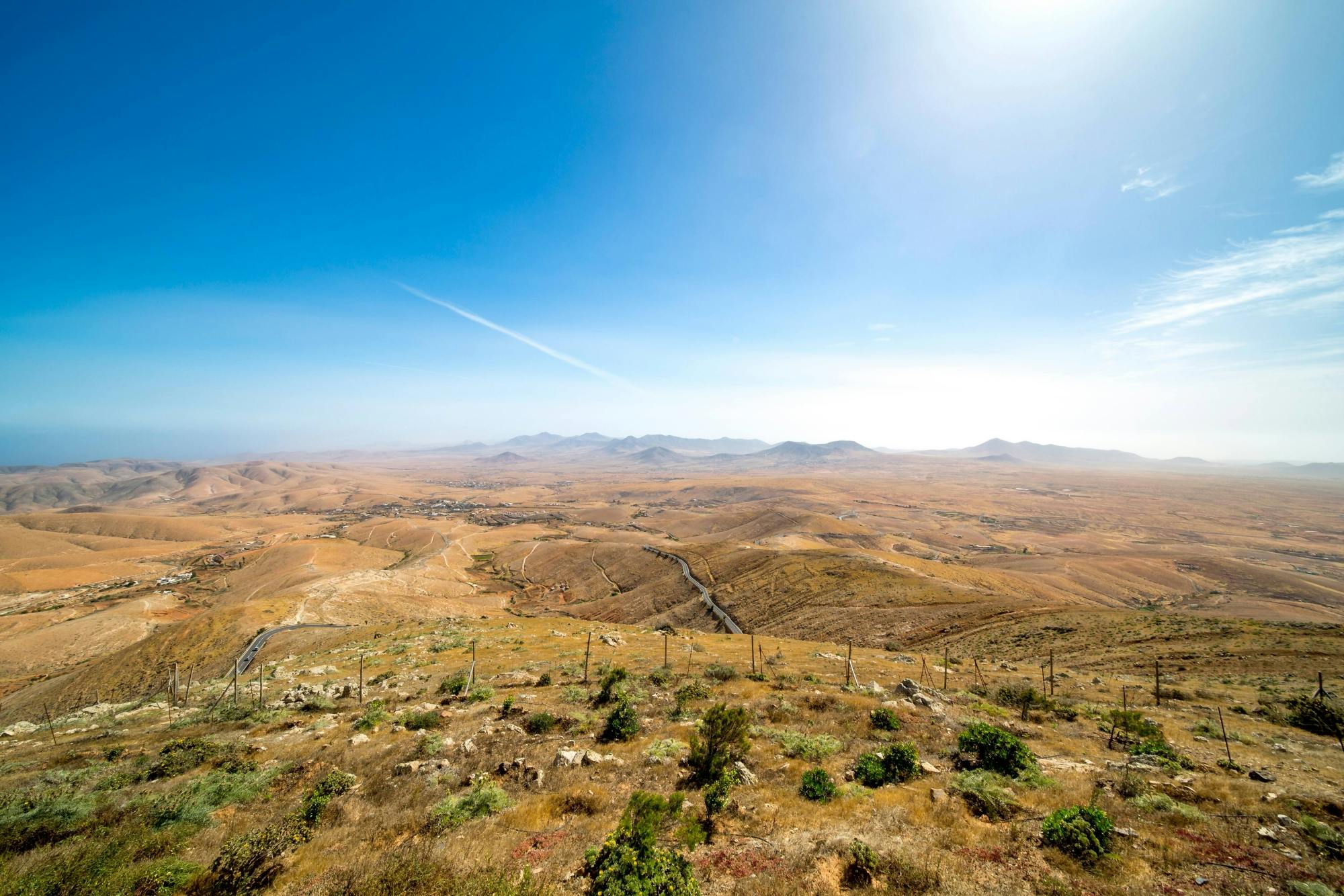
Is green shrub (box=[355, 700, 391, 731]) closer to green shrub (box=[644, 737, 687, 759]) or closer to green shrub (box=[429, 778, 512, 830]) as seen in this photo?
green shrub (box=[429, 778, 512, 830])

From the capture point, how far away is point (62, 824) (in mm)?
10766

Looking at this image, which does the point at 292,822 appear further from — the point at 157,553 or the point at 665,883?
the point at 157,553

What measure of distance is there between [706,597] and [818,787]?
56618 mm

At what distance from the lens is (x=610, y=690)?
21781 millimetres

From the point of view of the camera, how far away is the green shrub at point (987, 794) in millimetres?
10820

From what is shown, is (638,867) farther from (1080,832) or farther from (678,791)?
(1080,832)

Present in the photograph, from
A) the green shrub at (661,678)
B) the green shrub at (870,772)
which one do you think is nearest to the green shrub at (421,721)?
the green shrub at (661,678)

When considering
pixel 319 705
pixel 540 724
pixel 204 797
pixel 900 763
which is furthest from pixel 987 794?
pixel 319 705

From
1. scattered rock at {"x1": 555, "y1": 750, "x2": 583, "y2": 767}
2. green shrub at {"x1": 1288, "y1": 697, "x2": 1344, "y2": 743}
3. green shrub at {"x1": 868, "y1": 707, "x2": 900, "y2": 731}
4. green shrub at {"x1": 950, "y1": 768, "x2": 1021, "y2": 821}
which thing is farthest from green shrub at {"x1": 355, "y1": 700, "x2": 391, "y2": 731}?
green shrub at {"x1": 1288, "y1": 697, "x2": 1344, "y2": 743}

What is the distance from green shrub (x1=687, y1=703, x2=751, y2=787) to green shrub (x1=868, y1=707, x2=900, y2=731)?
5574 millimetres

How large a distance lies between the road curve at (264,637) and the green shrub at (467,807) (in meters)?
38.3

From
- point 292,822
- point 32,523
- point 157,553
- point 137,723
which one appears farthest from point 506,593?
point 32,523

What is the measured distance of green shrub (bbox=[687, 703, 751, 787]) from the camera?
12.9 m

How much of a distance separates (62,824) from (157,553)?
6471 inches
